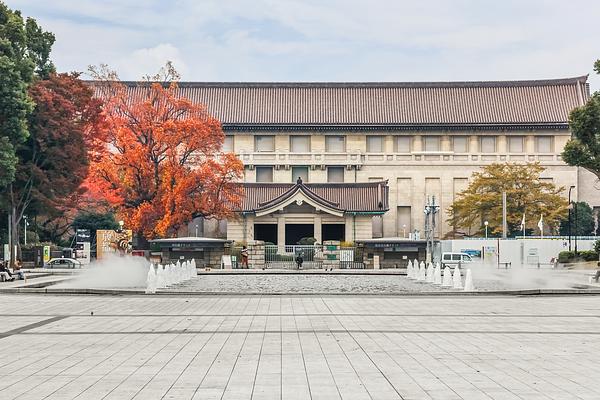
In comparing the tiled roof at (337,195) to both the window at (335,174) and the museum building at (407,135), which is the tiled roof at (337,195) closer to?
the museum building at (407,135)

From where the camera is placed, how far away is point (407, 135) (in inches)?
3474

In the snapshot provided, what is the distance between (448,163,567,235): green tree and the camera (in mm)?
75312

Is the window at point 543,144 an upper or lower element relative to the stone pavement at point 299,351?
upper

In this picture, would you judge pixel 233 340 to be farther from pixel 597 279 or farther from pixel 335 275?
pixel 335 275

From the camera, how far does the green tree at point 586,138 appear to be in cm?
5122

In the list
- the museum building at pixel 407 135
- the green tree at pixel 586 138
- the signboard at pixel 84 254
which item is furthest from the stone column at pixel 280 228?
the green tree at pixel 586 138

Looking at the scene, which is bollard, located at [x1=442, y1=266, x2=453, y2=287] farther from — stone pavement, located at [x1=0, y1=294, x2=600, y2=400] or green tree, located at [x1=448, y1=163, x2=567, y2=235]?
green tree, located at [x1=448, y1=163, x2=567, y2=235]

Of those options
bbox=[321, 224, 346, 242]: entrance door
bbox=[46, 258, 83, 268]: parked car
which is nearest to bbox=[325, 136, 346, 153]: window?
bbox=[321, 224, 346, 242]: entrance door

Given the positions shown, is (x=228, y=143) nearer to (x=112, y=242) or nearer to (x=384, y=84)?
(x=384, y=84)

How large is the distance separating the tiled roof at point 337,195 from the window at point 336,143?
17.2 m

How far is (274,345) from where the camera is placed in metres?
14.7

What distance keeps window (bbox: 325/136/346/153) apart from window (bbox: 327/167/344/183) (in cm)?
187

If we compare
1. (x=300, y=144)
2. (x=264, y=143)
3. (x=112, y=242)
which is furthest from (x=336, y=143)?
(x=112, y=242)

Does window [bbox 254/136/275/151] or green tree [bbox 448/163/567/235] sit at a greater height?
window [bbox 254/136/275/151]
